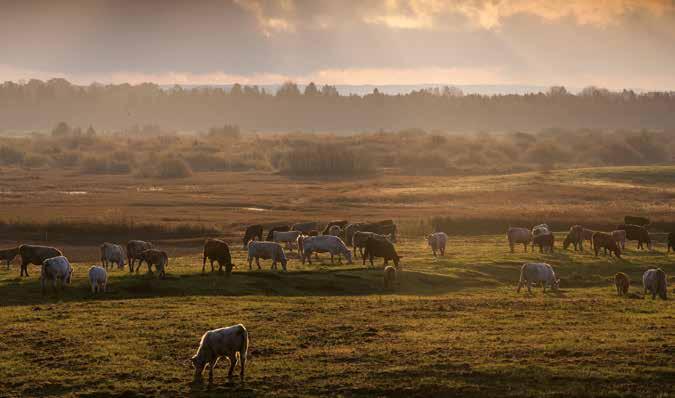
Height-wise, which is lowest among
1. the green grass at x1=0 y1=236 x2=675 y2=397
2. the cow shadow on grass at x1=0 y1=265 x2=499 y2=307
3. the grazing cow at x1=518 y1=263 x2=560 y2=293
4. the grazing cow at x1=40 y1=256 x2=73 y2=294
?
the green grass at x1=0 y1=236 x2=675 y2=397

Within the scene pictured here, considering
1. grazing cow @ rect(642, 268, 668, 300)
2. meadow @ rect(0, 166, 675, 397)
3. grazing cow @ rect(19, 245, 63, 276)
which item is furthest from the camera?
grazing cow @ rect(19, 245, 63, 276)

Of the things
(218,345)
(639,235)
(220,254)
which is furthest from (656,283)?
(218,345)

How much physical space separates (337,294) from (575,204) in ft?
187

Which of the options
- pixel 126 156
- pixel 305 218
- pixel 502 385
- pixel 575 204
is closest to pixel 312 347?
pixel 502 385

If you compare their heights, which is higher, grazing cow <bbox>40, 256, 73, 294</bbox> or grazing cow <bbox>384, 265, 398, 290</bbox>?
grazing cow <bbox>40, 256, 73, 294</bbox>

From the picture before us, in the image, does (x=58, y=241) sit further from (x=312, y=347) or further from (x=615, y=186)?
(x=615, y=186)

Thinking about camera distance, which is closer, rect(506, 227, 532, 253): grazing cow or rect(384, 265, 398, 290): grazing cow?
rect(384, 265, 398, 290): grazing cow

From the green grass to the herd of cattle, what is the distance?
79cm

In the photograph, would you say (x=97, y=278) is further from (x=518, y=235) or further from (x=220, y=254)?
(x=518, y=235)

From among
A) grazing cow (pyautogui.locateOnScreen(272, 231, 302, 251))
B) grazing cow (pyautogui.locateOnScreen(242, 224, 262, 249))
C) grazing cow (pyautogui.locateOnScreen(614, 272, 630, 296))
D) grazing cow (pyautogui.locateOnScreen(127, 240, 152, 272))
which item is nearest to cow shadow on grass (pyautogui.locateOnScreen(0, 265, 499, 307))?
grazing cow (pyautogui.locateOnScreen(127, 240, 152, 272))

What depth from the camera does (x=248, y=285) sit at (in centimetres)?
3453

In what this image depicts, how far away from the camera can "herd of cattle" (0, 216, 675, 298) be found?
33.1 meters

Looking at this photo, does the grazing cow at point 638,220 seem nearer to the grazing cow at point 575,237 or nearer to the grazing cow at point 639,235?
the grazing cow at point 639,235

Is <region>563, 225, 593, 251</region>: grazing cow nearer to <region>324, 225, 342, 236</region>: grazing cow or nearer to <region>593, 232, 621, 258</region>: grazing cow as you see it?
<region>593, 232, 621, 258</region>: grazing cow
